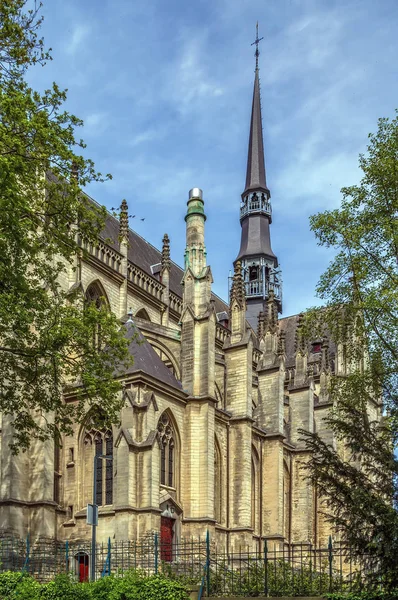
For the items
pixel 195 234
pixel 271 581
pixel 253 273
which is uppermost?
pixel 253 273

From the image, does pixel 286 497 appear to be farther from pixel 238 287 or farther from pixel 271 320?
pixel 238 287

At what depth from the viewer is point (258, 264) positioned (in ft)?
196

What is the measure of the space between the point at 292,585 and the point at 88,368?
664 cm

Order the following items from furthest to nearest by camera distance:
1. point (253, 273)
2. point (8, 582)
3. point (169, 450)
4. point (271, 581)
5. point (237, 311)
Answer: point (253, 273), point (237, 311), point (169, 450), point (8, 582), point (271, 581)

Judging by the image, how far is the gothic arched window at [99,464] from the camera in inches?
1062

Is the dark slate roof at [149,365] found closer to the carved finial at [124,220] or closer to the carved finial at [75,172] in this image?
the carved finial at [124,220]

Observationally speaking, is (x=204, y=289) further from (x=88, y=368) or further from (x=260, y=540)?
(x=88, y=368)

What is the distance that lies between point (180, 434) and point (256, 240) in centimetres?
3236

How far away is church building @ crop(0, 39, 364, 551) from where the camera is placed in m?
25.8

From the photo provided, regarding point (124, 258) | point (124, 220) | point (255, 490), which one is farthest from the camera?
point (255, 490)

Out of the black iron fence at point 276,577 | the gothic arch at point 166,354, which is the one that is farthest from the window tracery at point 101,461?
the black iron fence at point 276,577

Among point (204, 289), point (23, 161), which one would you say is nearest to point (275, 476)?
point (204, 289)

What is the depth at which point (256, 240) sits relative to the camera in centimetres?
6050

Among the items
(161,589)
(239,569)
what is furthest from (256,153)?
(161,589)
